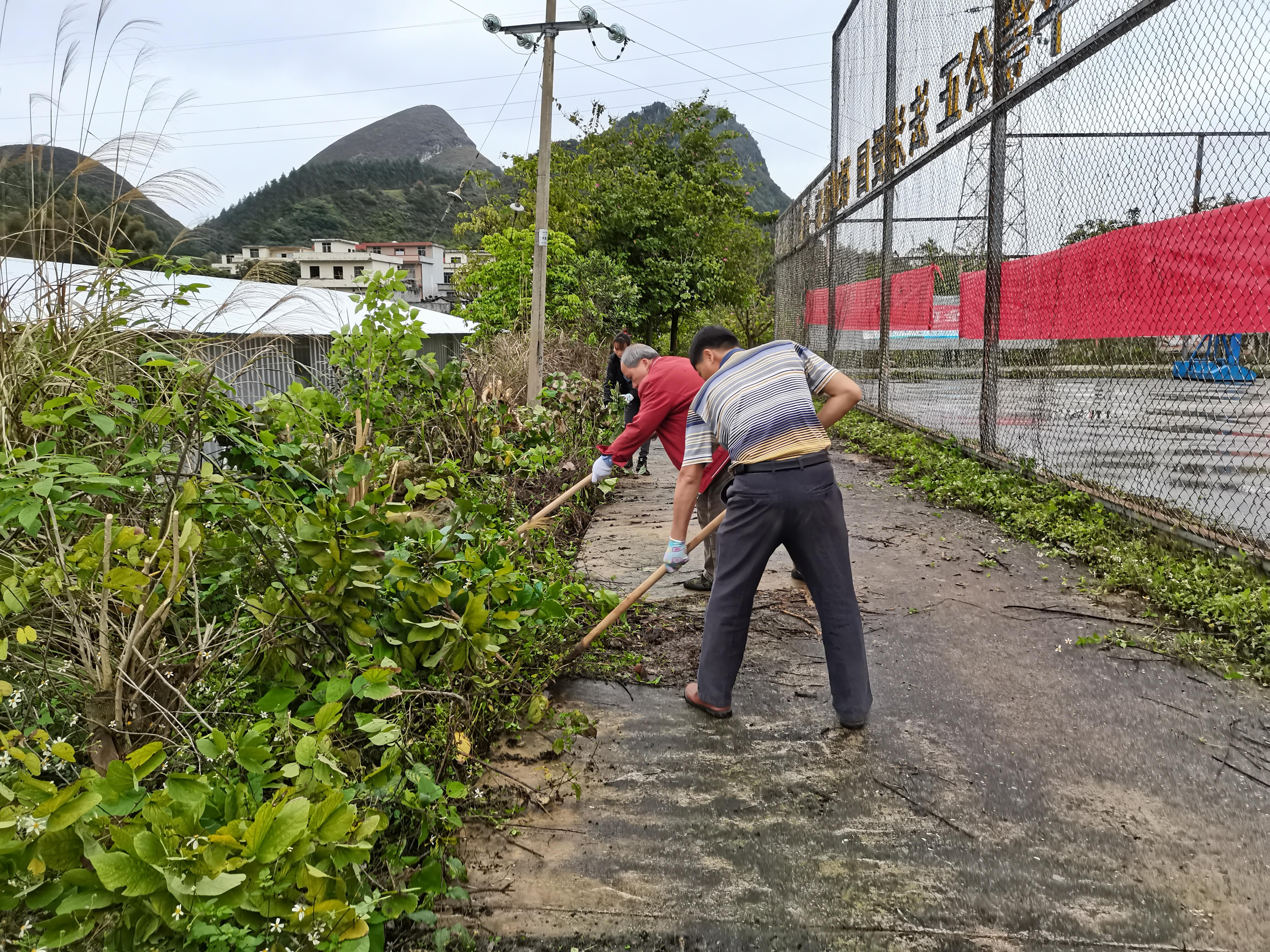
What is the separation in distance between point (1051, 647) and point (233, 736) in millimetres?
3537

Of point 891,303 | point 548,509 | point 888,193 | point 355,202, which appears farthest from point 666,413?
point 355,202

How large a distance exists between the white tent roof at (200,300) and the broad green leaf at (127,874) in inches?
90.6

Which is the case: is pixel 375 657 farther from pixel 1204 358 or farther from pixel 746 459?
pixel 1204 358

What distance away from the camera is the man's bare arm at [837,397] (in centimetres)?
368

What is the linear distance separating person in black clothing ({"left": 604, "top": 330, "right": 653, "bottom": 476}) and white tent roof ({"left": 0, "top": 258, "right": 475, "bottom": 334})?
487 centimetres

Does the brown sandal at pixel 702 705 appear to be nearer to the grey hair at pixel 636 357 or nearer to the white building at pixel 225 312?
the white building at pixel 225 312

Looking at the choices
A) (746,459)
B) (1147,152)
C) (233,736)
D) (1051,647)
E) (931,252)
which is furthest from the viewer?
(931,252)

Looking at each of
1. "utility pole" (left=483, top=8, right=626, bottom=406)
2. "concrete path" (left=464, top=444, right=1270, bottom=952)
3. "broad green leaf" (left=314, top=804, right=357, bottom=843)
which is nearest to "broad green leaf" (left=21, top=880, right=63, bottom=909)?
"broad green leaf" (left=314, top=804, right=357, bottom=843)

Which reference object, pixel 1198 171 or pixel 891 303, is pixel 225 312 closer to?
pixel 1198 171

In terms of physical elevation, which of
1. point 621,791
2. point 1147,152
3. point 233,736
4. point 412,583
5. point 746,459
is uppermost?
point 1147,152

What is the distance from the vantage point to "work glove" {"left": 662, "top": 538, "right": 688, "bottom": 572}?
13.5 feet

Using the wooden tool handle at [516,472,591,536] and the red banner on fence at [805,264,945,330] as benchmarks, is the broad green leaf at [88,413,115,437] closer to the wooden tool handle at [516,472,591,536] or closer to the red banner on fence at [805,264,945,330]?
the wooden tool handle at [516,472,591,536]

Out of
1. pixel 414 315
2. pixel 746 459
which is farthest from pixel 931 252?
pixel 746 459

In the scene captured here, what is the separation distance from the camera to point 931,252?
964 cm
